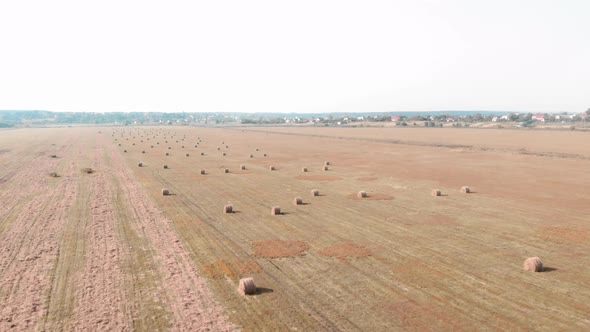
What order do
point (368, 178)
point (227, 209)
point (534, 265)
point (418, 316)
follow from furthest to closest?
point (368, 178), point (227, 209), point (534, 265), point (418, 316)

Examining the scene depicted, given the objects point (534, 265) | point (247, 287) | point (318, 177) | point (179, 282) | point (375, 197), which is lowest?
point (318, 177)

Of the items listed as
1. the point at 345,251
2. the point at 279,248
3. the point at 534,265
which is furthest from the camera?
the point at 279,248

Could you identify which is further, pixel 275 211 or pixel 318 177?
pixel 318 177

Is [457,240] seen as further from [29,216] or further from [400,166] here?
[400,166]

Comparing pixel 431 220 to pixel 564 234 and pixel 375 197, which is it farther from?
pixel 375 197

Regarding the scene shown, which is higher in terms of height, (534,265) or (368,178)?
(534,265)

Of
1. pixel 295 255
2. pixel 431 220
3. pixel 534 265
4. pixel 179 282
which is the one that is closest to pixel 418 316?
pixel 534 265

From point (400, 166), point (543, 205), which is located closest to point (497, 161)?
point (400, 166)
